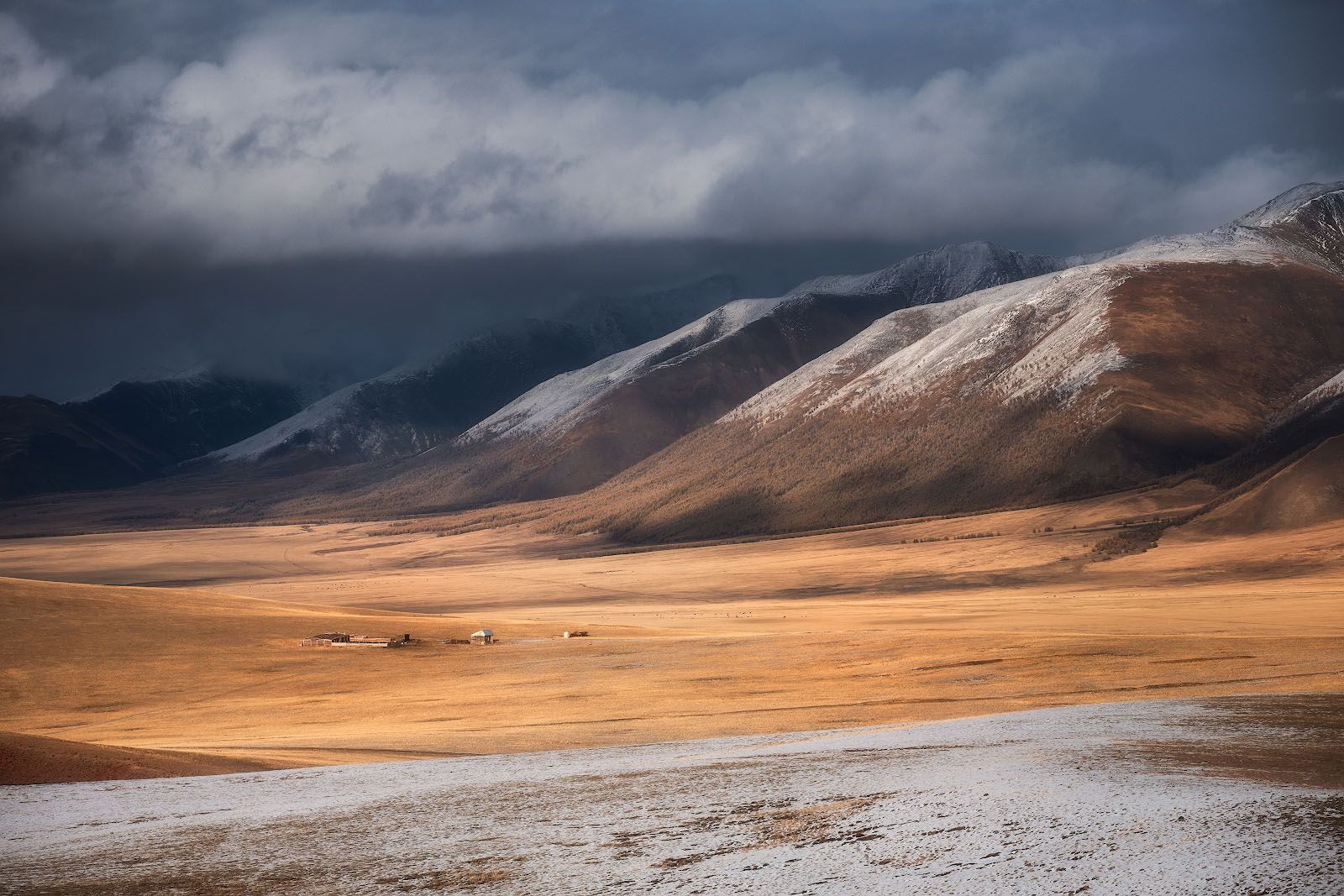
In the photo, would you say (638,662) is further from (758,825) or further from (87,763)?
(758,825)

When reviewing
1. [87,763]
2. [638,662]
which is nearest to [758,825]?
[87,763]

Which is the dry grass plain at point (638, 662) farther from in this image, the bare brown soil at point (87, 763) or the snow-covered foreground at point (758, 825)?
the snow-covered foreground at point (758, 825)

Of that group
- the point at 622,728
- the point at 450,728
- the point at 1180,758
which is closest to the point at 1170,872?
the point at 1180,758

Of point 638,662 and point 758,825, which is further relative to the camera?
point 638,662

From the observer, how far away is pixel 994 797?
14602 mm

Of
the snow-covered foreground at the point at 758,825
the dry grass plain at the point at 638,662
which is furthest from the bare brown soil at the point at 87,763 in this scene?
the dry grass plain at the point at 638,662

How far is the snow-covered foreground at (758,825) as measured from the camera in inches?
466

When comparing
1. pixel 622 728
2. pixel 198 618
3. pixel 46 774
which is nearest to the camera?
pixel 46 774

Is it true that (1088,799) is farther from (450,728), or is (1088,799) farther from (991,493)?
(991,493)

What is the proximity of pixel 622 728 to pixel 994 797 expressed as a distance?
17.2m

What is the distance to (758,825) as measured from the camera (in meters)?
14.2

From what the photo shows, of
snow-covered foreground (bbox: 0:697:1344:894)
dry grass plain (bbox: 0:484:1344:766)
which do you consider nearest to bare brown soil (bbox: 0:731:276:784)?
snow-covered foreground (bbox: 0:697:1344:894)

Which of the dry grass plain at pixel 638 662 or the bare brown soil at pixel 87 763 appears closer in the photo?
the bare brown soil at pixel 87 763

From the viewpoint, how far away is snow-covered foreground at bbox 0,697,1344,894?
11.8m
